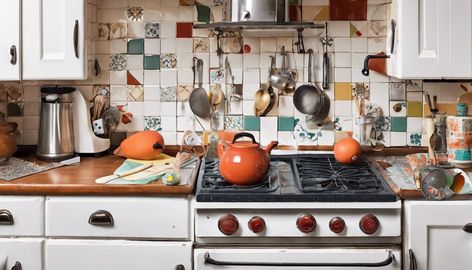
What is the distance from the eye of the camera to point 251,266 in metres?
2.07

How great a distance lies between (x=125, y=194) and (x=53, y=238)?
0.32 metres

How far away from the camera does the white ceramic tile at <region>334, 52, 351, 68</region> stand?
8.93ft

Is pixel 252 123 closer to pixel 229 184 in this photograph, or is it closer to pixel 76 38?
pixel 229 184

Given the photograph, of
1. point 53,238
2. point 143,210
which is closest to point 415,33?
point 143,210

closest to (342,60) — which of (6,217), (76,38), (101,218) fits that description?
(76,38)

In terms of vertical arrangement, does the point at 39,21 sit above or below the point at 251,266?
above

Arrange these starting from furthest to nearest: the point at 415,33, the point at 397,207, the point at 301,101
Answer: the point at 301,101 < the point at 415,33 < the point at 397,207

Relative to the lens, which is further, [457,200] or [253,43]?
[253,43]

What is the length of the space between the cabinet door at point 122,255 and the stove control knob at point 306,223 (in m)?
0.40

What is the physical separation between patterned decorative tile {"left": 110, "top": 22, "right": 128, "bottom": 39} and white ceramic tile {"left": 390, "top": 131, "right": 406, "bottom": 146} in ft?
4.37

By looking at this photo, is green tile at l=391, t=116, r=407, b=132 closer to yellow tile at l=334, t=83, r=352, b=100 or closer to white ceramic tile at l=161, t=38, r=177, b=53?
yellow tile at l=334, t=83, r=352, b=100

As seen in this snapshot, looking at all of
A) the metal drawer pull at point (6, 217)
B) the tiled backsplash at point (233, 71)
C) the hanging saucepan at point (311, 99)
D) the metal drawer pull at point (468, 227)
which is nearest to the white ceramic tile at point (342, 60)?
the tiled backsplash at point (233, 71)

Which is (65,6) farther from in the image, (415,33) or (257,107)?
(415,33)

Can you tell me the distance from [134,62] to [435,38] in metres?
1.34
